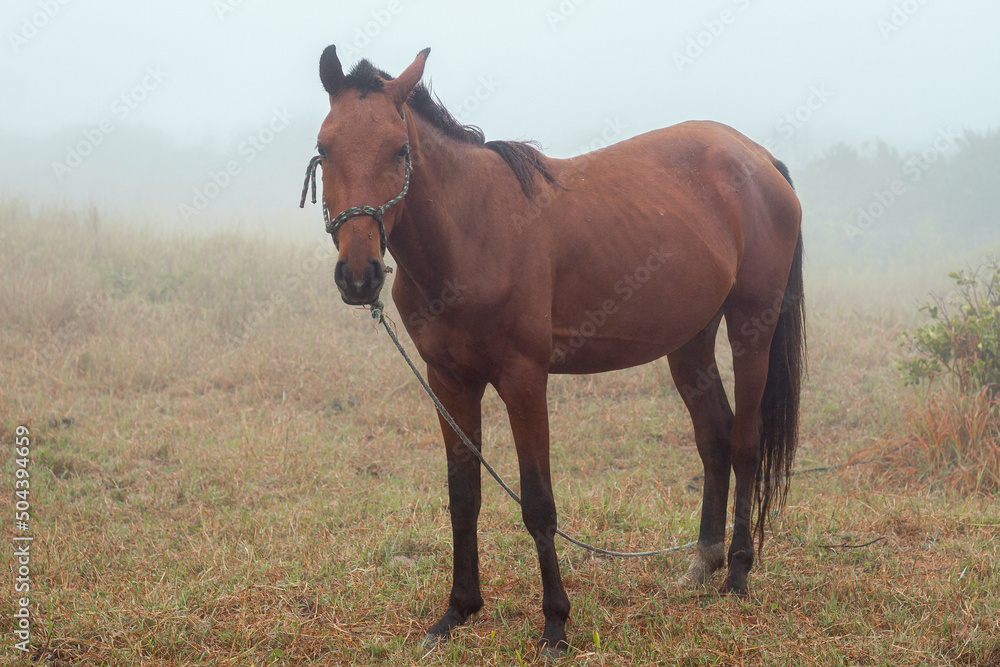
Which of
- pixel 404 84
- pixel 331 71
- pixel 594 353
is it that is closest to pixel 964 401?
pixel 594 353

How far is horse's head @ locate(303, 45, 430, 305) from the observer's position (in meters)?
2.32

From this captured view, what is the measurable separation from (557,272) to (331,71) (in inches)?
46.2

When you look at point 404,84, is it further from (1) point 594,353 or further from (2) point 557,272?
(1) point 594,353

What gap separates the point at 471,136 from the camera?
3.04 m

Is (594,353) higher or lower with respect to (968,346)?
higher

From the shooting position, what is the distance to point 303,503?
4.63m

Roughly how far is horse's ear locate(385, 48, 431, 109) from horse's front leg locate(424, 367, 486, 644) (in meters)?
1.12

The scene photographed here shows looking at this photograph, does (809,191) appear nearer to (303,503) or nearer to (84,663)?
(303,503)

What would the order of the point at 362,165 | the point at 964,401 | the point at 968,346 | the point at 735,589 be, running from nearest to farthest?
the point at 362,165 < the point at 735,589 < the point at 964,401 < the point at 968,346

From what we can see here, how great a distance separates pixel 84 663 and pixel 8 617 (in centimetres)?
51

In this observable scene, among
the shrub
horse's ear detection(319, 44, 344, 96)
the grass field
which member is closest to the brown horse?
horse's ear detection(319, 44, 344, 96)

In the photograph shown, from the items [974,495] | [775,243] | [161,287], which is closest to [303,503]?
[775,243]

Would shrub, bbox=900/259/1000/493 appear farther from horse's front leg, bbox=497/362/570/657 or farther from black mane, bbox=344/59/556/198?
black mane, bbox=344/59/556/198

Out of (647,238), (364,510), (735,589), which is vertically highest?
(647,238)
